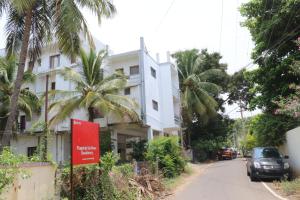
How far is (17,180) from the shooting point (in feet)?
26.2

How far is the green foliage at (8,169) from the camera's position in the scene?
270 inches

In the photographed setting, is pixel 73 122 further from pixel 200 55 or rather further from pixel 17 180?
pixel 200 55

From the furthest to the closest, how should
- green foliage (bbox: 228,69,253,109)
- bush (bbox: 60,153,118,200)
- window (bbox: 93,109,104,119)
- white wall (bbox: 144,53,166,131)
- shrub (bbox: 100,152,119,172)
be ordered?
green foliage (bbox: 228,69,253,109) < white wall (bbox: 144,53,166,131) < window (bbox: 93,109,104,119) < shrub (bbox: 100,152,119,172) < bush (bbox: 60,153,118,200)

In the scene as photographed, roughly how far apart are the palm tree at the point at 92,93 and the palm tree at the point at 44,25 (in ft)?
19.6

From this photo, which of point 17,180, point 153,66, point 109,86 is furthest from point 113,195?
point 153,66

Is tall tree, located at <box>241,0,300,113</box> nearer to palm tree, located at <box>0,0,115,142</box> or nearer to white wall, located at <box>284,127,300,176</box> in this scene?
white wall, located at <box>284,127,300,176</box>

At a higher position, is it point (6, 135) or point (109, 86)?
point (109, 86)

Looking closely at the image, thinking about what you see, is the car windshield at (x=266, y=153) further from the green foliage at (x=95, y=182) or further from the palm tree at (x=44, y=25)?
the palm tree at (x=44, y=25)

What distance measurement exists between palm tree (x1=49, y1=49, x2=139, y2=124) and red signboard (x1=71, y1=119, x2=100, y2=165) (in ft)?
40.0

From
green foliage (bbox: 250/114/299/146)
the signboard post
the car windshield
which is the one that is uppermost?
green foliage (bbox: 250/114/299/146)

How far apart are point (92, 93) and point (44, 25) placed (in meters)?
7.18

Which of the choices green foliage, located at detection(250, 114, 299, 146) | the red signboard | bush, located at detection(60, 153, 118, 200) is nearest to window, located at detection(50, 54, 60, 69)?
green foliage, located at detection(250, 114, 299, 146)

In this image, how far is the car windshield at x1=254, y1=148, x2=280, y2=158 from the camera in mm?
18219

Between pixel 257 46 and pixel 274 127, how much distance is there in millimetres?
5064
